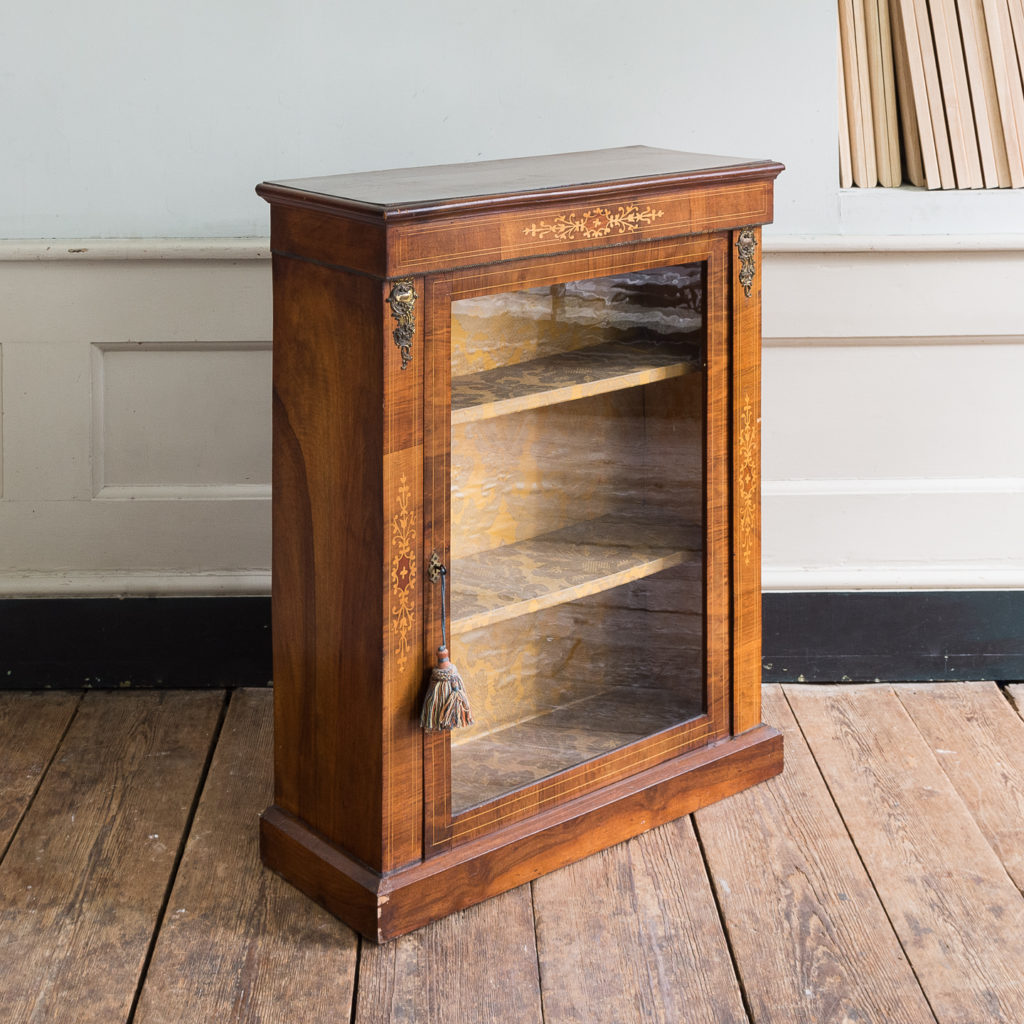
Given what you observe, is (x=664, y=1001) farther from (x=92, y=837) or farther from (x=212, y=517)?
(x=212, y=517)

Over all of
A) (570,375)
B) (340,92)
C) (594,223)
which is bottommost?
(570,375)

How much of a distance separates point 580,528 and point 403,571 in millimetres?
404

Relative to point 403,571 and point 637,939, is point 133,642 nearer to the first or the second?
point 403,571

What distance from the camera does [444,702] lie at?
70.7 inches

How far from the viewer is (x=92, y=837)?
2086mm

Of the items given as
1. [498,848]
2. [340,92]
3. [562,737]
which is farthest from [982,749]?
[340,92]

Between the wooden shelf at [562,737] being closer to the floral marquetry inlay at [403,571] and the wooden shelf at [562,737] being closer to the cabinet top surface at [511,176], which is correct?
the floral marquetry inlay at [403,571]

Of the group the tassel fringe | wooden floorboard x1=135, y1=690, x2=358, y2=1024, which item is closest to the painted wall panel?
wooden floorboard x1=135, y1=690, x2=358, y2=1024

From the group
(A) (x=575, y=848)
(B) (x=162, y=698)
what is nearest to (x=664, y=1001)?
(A) (x=575, y=848)

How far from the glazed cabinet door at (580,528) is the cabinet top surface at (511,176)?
0.11m

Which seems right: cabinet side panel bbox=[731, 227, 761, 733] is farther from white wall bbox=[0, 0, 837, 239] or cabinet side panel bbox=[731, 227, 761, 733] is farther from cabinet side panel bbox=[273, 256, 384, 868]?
cabinet side panel bbox=[273, 256, 384, 868]

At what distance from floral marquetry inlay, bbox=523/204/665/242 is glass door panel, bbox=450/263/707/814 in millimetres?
80

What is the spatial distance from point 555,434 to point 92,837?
98 centimetres

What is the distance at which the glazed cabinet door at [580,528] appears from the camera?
1.87 metres
